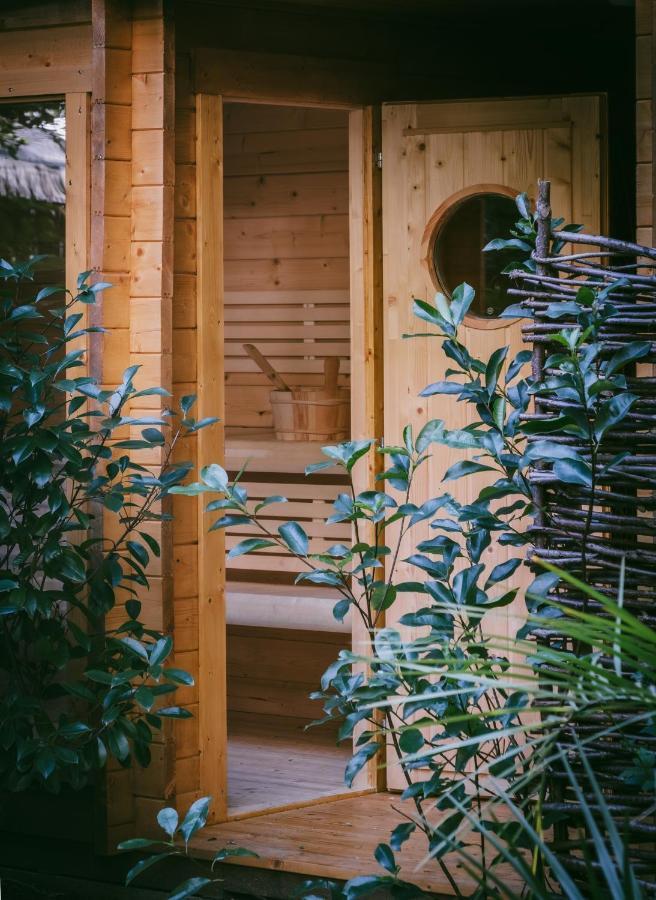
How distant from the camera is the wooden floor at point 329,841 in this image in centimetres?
351

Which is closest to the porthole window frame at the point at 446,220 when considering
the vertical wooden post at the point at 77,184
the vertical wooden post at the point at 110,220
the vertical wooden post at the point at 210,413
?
the vertical wooden post at the point at 210,413

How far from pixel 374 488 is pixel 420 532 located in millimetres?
237

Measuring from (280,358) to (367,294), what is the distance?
5.65 feet

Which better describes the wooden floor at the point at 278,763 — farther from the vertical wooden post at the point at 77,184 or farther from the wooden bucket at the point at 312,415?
the vertical wooden post at the point at 77,184

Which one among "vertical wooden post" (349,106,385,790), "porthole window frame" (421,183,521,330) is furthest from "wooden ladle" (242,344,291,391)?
"porthole window frame" (421,183,521,330)

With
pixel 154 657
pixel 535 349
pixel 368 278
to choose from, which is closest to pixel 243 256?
pixel 368 278

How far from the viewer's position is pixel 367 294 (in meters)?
4.22

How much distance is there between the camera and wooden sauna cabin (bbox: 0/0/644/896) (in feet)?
12.2

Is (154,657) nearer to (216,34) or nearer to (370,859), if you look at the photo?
(370,859)

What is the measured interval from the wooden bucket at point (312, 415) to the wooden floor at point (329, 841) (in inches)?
70.9

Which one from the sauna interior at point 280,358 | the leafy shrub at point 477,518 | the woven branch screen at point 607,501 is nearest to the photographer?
the leafy shrub at point 477,518

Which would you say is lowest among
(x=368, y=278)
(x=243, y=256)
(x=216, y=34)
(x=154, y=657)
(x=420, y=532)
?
(x=154, y=657)

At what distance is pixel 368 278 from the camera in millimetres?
4219

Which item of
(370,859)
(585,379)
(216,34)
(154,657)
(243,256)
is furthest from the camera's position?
(243,256)
